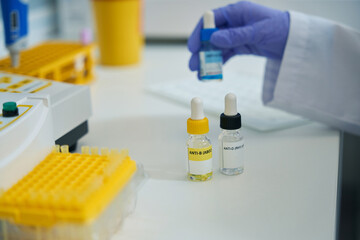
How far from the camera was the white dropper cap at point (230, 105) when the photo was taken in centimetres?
66

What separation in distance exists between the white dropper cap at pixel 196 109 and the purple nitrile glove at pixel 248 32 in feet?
0.93

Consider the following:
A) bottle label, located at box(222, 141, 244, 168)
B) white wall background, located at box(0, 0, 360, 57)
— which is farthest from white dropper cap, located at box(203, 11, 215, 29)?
white wall background, located at box(0, 0, 360, 57)

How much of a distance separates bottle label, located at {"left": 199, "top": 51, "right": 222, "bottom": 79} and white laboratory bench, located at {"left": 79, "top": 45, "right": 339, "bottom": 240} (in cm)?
10

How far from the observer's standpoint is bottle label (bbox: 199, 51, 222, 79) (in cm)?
88

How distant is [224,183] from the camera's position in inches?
27.3

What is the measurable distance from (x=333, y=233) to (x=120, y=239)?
0.26 meters

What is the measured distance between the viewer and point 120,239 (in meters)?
0.56

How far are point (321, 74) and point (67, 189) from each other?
2.02 ft

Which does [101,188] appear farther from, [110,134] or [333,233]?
[110,134]

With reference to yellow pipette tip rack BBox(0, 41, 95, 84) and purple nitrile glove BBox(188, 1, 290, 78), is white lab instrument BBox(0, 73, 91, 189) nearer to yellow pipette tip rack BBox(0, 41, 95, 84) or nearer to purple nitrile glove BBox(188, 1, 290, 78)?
yellow pipette tip rack BBox(0, 41, 95, 84)

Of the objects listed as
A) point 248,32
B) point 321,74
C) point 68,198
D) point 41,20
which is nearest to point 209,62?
point 248,32

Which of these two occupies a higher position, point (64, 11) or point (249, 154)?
point (64, 11)

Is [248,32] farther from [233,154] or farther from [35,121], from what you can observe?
[35,121]

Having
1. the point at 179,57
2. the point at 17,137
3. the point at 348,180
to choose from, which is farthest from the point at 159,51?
the point at 17,137
